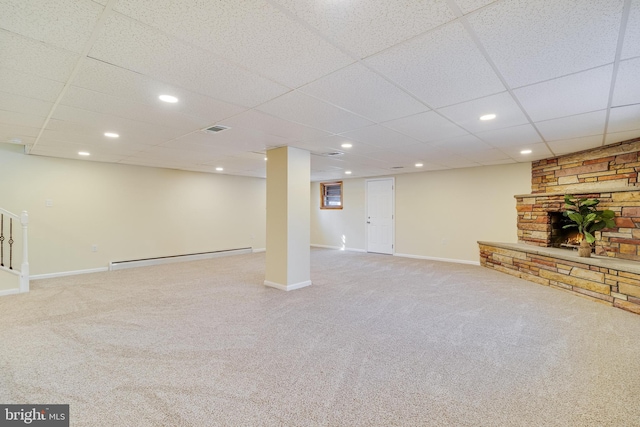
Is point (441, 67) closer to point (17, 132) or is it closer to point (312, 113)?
point (312, 113)

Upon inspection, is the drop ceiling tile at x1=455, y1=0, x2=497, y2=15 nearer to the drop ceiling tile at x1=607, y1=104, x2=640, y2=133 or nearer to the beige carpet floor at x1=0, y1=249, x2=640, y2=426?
the beige carpet floor at x1=0, y1=249, x2=640, y2=426

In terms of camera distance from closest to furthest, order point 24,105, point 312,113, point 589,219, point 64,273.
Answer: point 24,105, point 312,113, point 589,219, point 64,273

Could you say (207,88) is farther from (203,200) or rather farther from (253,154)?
(203,200)

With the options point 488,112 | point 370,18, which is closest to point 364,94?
point 370,18

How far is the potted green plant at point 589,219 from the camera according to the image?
13.6 feet

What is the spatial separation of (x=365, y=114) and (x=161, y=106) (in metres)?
2.01

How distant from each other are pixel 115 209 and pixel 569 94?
7575 millimetres

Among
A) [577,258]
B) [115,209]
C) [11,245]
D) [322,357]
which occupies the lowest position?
[322,357]

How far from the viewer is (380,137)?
3938 mm

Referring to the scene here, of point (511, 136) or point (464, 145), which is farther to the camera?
point (464, 145)

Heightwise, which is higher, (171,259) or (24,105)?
(24,105)

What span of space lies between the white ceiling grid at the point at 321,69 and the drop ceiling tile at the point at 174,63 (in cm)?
1

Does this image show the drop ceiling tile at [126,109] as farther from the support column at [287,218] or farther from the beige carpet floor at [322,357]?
the beige carpet floor at [322,357]

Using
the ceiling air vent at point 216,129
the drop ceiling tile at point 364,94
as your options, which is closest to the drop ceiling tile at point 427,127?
the drop ceiling tile at point 364,94
